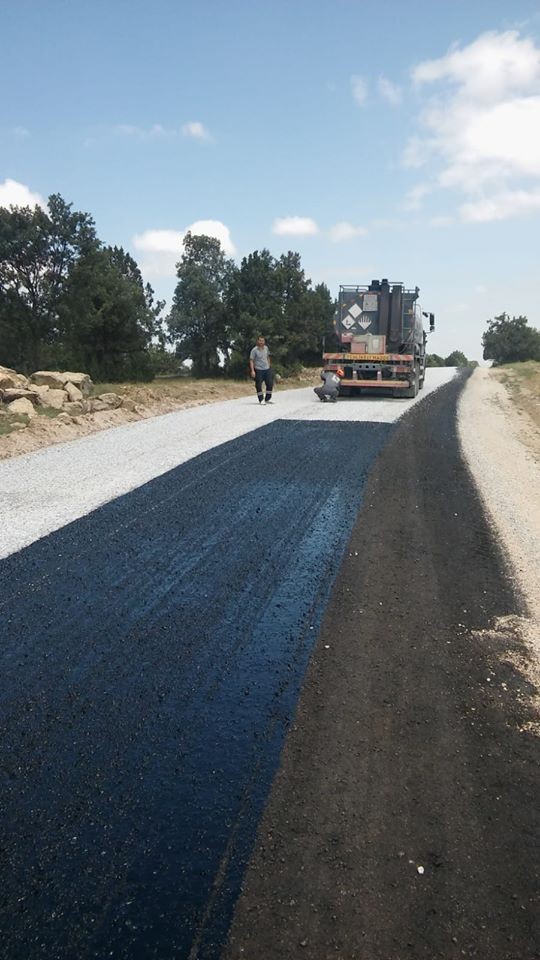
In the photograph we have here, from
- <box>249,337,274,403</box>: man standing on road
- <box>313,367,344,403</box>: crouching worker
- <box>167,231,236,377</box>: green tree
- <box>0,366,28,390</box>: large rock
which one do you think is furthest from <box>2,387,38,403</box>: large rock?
<box>167,231,236,377</box>: green tree

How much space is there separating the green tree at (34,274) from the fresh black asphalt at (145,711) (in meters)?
29.0

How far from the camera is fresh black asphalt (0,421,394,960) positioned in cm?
243

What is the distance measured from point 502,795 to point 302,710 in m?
1.15

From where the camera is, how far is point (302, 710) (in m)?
3.67

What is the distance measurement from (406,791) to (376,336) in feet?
61.1

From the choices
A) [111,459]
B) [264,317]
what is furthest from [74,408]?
[264,317]

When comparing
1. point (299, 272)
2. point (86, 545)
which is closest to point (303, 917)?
point (86, 545)

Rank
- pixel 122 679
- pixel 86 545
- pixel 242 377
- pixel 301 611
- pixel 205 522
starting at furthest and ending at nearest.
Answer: pixel 242 377
pixel 205 522
pixel 86 545
pixel 301 611
pixel 122 679

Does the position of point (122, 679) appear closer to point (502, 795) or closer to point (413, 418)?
point (502, 795)

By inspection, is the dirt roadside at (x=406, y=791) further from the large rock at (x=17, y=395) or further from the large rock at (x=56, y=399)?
the large rock at (x=17, y=395)

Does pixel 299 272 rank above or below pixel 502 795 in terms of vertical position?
above

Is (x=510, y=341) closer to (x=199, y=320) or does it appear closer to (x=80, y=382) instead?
(x=199, y=320)

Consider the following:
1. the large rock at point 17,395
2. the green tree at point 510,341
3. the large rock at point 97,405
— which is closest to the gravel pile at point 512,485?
the large rock at point 97,405

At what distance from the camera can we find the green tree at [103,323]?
1292 inches
